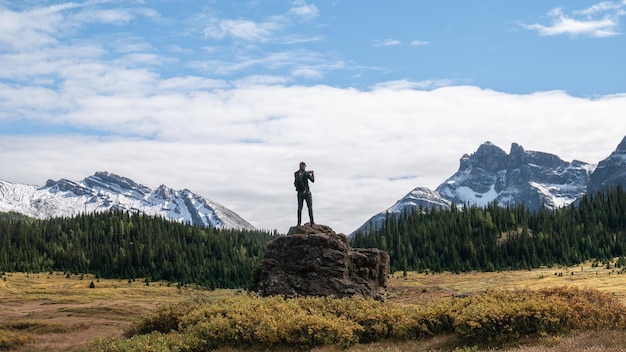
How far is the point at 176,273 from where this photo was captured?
557 ft

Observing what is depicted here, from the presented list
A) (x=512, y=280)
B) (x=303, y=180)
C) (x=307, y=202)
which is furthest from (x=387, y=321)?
(x=512, y=280)

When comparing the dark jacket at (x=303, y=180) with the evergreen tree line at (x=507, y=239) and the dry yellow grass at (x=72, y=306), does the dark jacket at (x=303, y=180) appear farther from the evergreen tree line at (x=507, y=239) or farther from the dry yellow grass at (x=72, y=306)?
the evergreen tree line at (x=507, y=239)

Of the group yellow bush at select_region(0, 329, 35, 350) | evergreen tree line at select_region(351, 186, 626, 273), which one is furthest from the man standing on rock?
evergreen tree line at select_region(351, 186, 626, 273)

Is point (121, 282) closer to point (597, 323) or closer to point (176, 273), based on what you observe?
point (176, 273)

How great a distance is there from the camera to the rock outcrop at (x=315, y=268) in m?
35.3

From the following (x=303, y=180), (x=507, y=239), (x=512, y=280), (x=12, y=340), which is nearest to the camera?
(x=12, y=340)

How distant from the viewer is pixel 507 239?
165750mm

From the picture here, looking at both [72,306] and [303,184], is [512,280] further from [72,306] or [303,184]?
[303,184]

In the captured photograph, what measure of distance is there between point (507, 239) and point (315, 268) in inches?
5507

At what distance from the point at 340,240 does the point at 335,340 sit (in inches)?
552

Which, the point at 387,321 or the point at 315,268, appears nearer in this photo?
the point at 387,321

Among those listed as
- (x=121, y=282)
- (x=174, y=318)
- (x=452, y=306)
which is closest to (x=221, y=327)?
(x=174, y=318)

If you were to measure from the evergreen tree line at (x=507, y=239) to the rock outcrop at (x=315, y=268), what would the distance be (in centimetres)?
11424

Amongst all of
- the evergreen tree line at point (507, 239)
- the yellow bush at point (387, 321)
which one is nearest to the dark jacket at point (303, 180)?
the yellow bush at point (387, 321)
